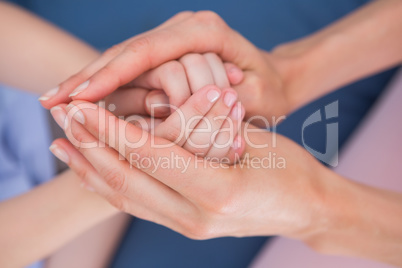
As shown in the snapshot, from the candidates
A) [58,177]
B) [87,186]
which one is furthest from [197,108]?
[58,177]

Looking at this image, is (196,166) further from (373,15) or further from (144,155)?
(373,15)

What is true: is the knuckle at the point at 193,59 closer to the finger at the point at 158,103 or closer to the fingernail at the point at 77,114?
the finger at the point at 158,103

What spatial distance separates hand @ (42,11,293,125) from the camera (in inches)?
25.4

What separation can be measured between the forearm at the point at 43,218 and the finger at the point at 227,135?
0.80 feet

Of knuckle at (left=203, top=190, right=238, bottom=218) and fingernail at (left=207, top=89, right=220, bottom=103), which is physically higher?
fingernail at (left=207, top=89, right=220, bottom=103)

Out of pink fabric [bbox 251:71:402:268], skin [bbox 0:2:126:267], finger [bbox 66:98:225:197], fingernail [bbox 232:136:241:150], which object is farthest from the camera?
pink fabric [bbox 251:71:402:268]

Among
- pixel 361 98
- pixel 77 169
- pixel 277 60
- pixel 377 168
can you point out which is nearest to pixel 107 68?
pixel 77 169

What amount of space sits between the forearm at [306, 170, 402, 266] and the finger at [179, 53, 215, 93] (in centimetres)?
27

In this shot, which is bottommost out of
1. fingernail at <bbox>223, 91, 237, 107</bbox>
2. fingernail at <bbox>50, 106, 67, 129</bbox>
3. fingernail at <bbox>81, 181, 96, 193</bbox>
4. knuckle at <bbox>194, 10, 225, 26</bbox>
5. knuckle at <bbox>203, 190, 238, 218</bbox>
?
fingernail at <bbox>81, 181, 96, 193</bbox>

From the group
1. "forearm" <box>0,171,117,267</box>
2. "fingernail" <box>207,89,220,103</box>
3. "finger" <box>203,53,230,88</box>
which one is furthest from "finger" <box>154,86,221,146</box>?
"forearm" <box>0,171,117,267</box>

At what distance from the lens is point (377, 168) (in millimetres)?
908

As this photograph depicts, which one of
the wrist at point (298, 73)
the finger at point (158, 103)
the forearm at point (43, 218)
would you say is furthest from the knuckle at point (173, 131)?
the wrist at point (298, 73)

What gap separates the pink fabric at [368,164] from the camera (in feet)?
2.79

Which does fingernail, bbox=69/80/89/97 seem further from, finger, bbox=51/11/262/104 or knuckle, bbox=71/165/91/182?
knuckle, bbox=71/165/91/182
